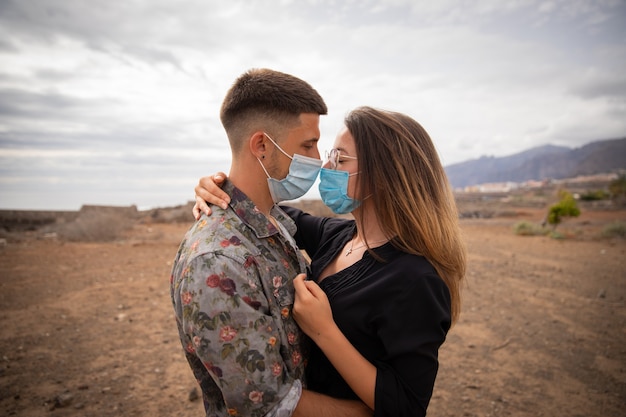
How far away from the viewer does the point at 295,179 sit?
91.2 inches

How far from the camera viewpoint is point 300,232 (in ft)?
10.4

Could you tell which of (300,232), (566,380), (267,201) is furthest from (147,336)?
(566,380)

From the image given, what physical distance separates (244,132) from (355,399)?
62.5 inches

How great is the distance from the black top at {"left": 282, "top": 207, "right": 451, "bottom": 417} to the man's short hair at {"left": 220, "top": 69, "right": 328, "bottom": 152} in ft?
3.09

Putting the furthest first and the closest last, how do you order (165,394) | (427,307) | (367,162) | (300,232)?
(165,394) < (300,232) < (367,162) < (427,307)

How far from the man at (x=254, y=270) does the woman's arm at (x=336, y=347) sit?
12 cm

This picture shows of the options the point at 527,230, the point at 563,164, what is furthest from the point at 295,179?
the point at 563,164

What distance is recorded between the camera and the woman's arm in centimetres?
177

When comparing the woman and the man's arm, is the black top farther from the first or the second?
the man's arm

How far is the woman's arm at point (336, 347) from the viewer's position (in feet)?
5.81

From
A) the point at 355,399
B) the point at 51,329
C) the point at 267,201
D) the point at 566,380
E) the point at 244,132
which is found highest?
the point at 244,132

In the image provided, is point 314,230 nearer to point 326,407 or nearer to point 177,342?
point 326,407

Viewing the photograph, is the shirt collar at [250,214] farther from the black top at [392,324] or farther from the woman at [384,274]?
the black top at [392,324]

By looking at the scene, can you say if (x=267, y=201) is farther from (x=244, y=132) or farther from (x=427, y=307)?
(x=427, y=307)
